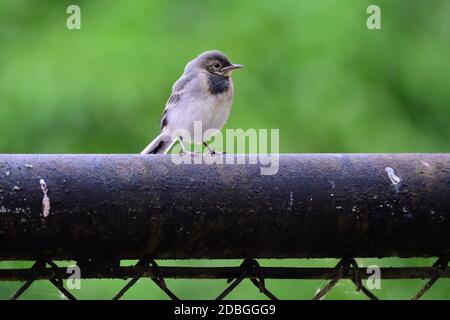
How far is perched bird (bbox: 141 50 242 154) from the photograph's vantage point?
15.4 feet

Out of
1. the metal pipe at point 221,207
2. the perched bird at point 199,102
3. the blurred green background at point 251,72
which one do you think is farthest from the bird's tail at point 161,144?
the metal pipe at point 221,207

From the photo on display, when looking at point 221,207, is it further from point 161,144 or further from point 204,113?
point 161,144

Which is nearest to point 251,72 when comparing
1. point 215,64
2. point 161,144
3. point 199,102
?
point 215,64

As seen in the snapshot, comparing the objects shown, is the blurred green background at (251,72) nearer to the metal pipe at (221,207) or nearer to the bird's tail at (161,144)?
the bird's tail at (161,144)

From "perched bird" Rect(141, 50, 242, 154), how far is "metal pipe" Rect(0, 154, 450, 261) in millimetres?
2647

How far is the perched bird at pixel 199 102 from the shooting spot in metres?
4.70

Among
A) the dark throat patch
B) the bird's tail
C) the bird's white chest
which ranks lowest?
the bird's tail

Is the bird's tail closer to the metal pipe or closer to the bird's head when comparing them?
the bird's head

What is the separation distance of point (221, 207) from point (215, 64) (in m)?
3.22

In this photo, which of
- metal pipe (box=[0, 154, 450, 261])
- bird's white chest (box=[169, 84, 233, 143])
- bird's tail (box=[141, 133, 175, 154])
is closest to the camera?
metal pipe (box=[0, 154, 450, 261])

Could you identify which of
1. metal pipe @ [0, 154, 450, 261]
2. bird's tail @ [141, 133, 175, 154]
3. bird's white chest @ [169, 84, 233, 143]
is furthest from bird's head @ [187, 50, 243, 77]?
metal pipe @ [0, 154, 450, 261]

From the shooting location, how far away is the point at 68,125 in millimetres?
6320

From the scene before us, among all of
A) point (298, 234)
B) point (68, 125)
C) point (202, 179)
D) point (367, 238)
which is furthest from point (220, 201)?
point (68, 125)

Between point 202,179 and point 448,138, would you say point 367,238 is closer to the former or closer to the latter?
point 202,179
